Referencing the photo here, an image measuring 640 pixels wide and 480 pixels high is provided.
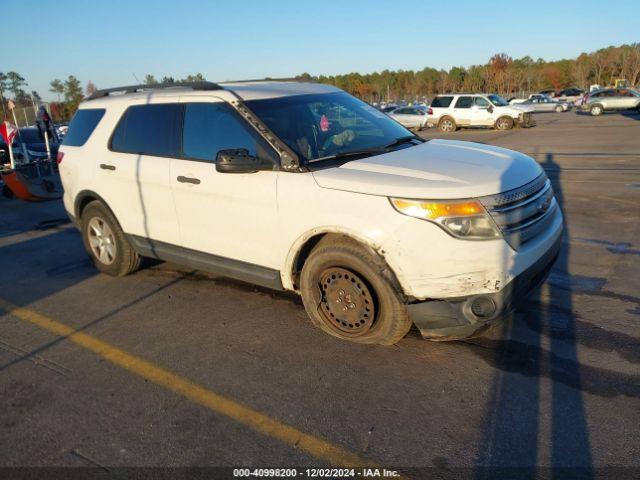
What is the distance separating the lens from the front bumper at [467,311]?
10.8 ft

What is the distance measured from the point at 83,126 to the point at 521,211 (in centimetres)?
465

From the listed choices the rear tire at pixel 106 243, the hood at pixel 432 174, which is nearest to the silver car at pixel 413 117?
the rear tire at pixel 106 243

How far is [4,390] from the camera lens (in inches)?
136

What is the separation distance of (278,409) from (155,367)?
109 centimetres

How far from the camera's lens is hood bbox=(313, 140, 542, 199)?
3.28 meters

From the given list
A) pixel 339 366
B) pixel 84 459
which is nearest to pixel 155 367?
pixel 84 459

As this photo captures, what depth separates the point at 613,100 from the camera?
102 feet

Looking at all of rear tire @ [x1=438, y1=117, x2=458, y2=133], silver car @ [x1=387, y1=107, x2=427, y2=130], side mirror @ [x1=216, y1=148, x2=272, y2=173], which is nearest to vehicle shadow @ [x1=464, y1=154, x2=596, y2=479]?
side mirror @ [x1=216, y1=148, x2=272, y2=173]

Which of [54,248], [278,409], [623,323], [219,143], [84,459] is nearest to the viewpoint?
[84,459]

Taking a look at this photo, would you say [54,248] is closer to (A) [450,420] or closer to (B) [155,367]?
(B) [155,367]

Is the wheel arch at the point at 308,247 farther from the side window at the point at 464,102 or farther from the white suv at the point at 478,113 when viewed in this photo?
the side window at the point at 464,102

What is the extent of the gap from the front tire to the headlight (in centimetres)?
48

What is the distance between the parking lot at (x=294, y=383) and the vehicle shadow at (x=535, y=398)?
1 cm

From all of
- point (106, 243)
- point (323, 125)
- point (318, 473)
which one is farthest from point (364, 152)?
point (106, 243)
